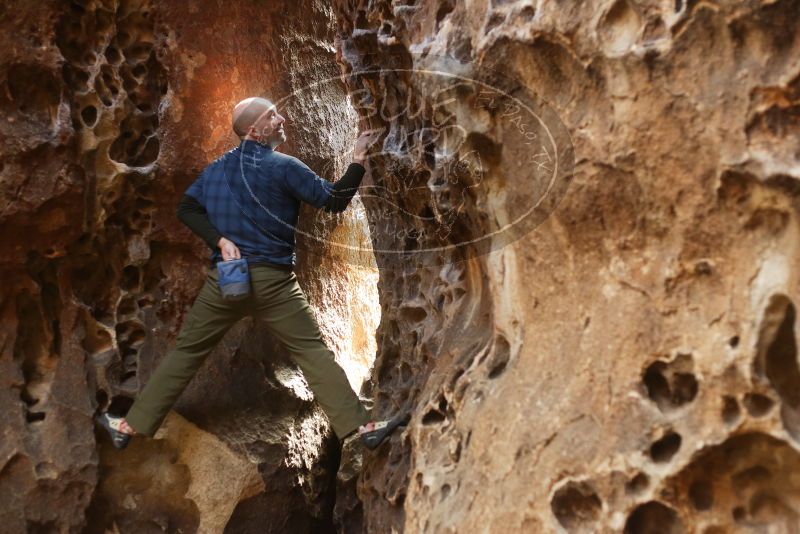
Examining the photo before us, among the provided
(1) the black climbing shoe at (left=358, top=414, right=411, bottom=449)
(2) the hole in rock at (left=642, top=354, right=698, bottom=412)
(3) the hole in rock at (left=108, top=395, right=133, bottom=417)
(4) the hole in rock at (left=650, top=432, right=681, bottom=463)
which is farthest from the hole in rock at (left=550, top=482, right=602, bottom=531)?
(3) the hole in rock at (left=108, top=395, right=133, bottom=417)

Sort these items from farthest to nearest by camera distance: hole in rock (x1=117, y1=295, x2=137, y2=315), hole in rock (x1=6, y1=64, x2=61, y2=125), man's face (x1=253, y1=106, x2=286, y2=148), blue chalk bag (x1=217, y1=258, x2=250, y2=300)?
hole in rock (x1=117, y1=295, x2=137, y2=315) < hole in rock (x1=6, y1=64, x2=61, y2=125) < man's face (x1=253, y1=106, x2=286, y2=148) < blue chalk bag (x1=217, y1=258, x2=250, y2=300)

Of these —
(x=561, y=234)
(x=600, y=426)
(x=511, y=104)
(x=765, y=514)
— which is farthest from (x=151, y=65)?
(x=765, y=514)

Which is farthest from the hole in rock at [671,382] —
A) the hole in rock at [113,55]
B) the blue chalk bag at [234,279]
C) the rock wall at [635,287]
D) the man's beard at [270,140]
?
the hole in rock at [113,55]

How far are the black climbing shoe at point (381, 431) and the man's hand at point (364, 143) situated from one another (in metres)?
1.00

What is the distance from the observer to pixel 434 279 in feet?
11.8

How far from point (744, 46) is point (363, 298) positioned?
2980 millimetres

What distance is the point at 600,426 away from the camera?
252 cm

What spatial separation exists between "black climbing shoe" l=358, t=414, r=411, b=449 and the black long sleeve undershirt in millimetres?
837

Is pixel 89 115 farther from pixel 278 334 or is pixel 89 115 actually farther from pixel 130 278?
pixel 278 334

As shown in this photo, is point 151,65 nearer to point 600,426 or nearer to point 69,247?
point 69,247

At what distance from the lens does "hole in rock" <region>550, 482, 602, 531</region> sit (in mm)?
2496

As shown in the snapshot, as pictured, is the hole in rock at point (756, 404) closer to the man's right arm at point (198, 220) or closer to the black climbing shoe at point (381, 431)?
the black climbing shoe at point (381, 431)

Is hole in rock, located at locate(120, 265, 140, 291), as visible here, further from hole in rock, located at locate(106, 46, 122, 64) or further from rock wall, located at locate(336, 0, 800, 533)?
rock wall, located at locate(336, 0, 800, 533)

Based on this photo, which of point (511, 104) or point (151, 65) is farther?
point (151, 65)
